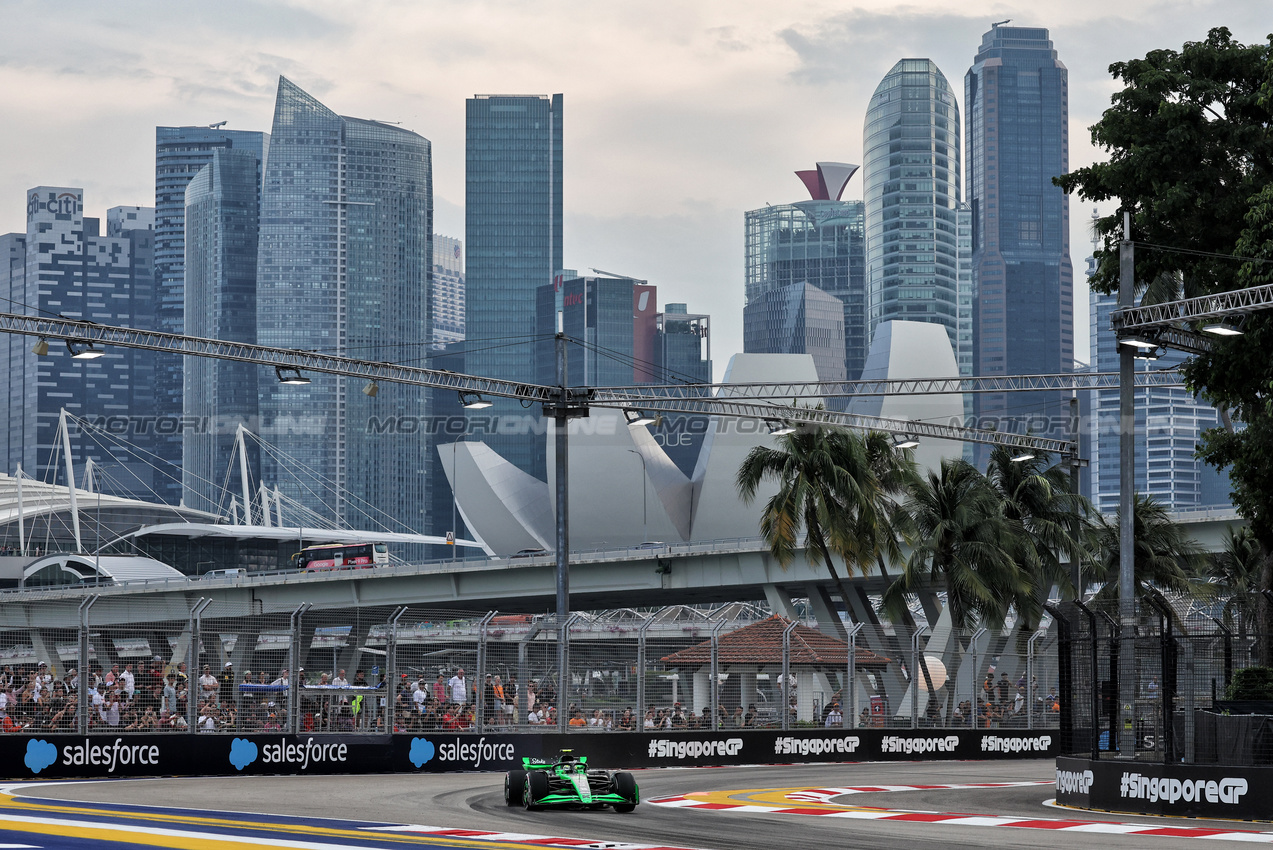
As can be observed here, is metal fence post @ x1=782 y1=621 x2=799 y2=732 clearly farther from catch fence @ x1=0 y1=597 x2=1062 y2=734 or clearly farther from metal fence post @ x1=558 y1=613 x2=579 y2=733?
metal fence post @ x1=558 y1=613 x2=579 y2=733

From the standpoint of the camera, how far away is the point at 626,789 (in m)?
16.9

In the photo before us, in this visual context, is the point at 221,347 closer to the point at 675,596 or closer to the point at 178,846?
the point at 178,846

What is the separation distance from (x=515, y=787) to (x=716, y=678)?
33.8 ft

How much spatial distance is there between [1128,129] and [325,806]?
21794 mm

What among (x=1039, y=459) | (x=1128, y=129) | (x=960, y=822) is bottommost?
(x=960, y=822)

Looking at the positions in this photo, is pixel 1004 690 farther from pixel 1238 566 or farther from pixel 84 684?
pixel 1238 566

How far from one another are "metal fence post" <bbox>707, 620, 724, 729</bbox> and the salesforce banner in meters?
9.09

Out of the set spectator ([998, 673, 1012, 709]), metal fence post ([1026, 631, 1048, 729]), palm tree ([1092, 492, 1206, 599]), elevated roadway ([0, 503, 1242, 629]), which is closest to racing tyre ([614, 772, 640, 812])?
metal fence post ([1026, 631, 1048, 729])

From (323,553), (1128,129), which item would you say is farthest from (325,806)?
(323,553)

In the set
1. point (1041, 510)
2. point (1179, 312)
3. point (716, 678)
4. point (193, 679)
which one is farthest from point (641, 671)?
point (1041, 510)

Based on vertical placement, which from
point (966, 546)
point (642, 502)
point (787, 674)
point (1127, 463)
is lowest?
point (787, 674)

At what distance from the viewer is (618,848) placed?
1307cm

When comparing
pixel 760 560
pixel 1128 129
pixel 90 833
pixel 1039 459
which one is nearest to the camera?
pixel 90 833

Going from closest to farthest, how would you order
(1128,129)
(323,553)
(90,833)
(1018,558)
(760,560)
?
(90,833)
(1128,129)
(1018,558)
(760,560)
(323,553)
